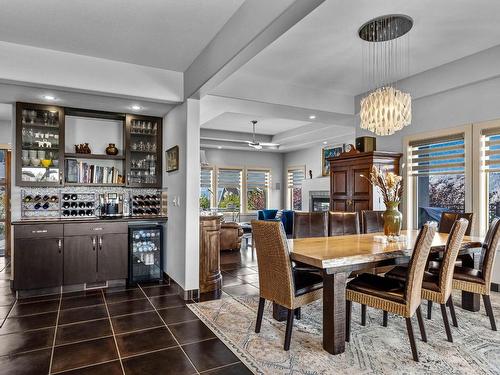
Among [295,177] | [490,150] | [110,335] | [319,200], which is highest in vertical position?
[490,150]

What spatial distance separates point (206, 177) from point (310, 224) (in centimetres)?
620

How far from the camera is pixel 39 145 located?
177 inches

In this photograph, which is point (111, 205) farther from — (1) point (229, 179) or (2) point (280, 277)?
(1) point (229, 179)

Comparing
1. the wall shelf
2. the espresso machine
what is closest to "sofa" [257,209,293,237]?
the espresso machine

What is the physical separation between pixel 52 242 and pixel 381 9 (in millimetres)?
4333

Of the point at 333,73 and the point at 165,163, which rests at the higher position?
the point at 333,73

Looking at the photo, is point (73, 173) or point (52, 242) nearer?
point (52, 242)

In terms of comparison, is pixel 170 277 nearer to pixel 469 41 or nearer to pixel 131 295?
pixel 131 295

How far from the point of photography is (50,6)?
280 cm

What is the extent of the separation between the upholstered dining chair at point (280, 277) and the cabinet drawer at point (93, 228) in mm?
2386

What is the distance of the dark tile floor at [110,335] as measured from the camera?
240 centimetres

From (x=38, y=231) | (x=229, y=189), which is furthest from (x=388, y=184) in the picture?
(x=229, y=189)

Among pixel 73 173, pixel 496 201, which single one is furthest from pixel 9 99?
pixel 496 201

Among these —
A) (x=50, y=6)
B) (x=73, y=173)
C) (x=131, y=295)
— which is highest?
(x=50, y=6)
